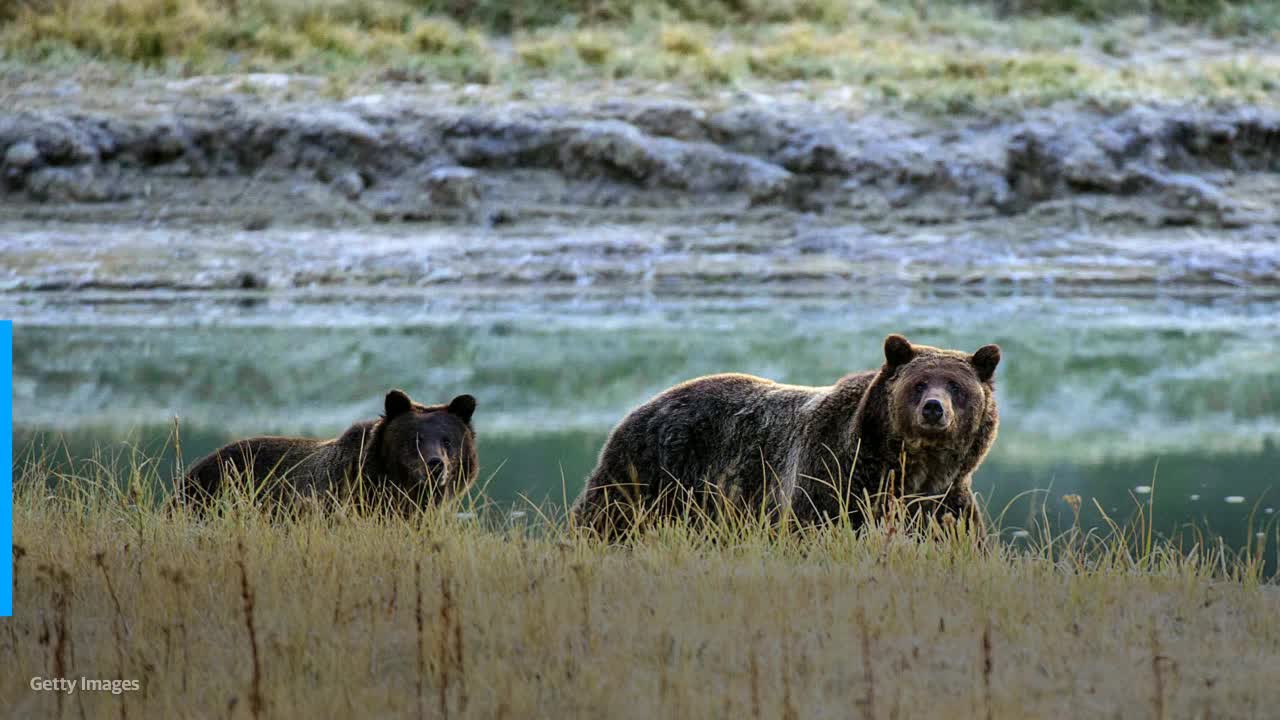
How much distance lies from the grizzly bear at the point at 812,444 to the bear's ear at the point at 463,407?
0.56 meters

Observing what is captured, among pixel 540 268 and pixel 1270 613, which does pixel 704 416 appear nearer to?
pixel 1270 613

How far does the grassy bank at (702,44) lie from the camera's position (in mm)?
21531

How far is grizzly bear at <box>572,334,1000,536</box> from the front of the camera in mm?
5598

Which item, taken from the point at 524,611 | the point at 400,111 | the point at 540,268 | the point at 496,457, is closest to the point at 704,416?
the point at 524,611

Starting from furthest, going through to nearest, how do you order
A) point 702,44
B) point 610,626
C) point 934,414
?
point 702,44
point 934,414
point 610,626

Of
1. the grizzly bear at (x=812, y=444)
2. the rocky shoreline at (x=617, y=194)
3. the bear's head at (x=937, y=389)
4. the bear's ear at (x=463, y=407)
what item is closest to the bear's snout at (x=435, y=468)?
the bear's ear at (x=463, y=407)

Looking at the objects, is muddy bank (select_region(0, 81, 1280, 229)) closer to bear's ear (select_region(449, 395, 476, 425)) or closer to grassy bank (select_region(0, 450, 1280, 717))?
bear's ear (select_region(449, 395, 476, 425))

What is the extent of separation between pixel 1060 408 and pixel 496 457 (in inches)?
189

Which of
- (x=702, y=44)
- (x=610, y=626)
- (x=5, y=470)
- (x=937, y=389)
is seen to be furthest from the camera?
(x=702, y=44)

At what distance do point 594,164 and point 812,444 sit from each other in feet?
44.4

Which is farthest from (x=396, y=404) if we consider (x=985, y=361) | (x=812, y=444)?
(x=985, y=361)

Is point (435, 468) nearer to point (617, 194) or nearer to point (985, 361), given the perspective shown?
point (985, 361)

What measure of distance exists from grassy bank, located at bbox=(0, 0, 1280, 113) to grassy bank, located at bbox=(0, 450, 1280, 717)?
16236 millimetres

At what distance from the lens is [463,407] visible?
6.51 metres
